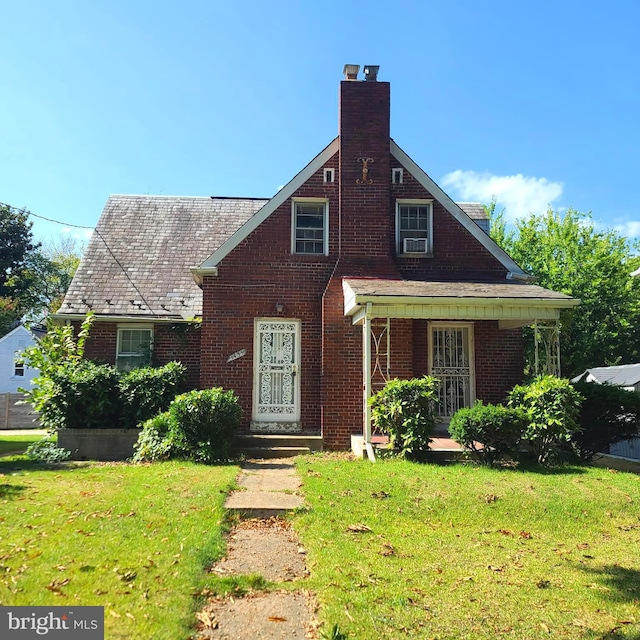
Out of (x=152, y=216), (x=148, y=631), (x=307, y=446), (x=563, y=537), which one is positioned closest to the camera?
(x=148, y=631)

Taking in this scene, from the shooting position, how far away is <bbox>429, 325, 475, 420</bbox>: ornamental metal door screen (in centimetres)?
1188

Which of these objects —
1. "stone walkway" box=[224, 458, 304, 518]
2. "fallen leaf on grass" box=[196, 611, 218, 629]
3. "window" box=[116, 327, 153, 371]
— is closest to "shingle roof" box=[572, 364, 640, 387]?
"stone walkway" box=[224, 458, 304, 518]

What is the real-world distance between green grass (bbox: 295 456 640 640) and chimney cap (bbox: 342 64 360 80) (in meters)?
9.16

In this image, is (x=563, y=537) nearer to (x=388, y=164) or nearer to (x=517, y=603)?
(x=517, y=603)

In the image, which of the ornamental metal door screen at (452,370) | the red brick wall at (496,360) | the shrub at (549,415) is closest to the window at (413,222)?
the ornamental metal door screen at (452,370)

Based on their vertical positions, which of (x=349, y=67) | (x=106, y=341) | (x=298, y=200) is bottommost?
(x=106, y=341)

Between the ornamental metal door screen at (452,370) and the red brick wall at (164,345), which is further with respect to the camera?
the red brick wall at (164,345)

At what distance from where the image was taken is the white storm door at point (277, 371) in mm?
11641

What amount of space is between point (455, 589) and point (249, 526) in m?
2.55

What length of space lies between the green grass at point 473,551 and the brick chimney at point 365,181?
505cm

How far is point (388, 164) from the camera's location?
1217cm

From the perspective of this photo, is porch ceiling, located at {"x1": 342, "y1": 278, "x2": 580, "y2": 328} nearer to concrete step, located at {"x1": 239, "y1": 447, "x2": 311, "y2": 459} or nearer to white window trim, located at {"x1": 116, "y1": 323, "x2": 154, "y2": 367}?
concrete step, located at {"x1": 239, "y1": 447, "x2": 311, "y2": 459}

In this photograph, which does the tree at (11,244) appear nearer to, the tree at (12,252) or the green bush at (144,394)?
the tree at (12,252)

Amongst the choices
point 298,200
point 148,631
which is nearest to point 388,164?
point 298,200
